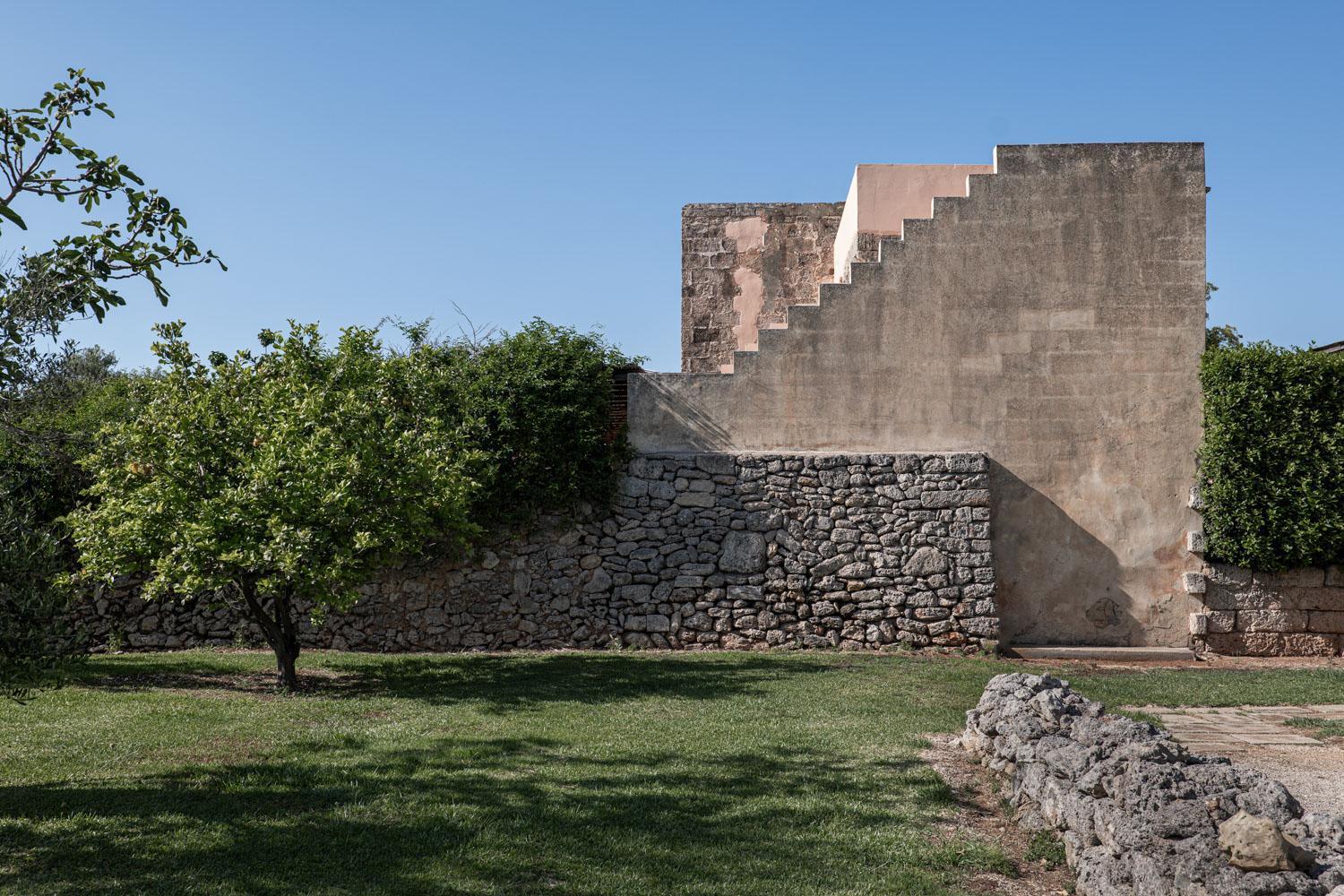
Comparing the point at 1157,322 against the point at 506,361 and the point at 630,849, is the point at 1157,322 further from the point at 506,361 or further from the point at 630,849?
the point at 630,849

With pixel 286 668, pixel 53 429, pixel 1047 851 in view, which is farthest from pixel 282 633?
pixel 1047 851

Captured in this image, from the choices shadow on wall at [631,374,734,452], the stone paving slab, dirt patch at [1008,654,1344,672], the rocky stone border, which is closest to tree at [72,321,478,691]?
shadow on wall at [631,374,734,452]

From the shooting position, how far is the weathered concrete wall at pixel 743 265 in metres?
17.1

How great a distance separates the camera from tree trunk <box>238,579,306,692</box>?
34.8 ft

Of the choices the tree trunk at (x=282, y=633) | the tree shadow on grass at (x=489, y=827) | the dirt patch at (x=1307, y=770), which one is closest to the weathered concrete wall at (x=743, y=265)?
the tree trunk at (x=282, y=633)

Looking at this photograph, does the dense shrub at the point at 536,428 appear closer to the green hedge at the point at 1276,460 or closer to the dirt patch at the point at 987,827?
the dirt patch at the point at 987,827

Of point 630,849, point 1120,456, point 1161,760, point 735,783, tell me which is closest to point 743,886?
point 630,849

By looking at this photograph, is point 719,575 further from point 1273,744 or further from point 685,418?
point 1273,744

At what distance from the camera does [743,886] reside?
5.03 meters

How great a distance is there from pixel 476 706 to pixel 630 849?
4.28 metres

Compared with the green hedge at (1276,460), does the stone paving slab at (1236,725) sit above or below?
below

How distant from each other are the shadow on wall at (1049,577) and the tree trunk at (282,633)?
9185 mm

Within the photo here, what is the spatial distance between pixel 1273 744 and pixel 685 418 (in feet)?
27.3

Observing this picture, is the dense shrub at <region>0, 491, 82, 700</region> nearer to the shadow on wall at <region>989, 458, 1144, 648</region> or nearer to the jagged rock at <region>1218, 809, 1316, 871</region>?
the jagged rock at <region>1218, 809, 1316, 871</region>
